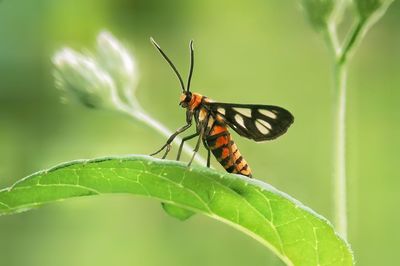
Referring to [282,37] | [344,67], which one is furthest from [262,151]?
[344,67]

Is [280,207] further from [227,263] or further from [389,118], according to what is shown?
[389,118]

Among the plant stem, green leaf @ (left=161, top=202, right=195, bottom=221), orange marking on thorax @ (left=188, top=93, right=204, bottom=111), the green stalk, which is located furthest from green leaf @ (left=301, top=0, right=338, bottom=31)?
green leaf @ (left=161, top=202, right=195, bottom=221)

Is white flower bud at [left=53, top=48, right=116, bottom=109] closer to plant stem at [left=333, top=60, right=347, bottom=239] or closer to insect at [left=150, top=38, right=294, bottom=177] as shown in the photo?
insect at [left=150, top=38, right=294, bottom=177]

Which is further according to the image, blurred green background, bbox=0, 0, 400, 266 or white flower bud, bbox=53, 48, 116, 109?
blurred green background, bbox=0, 0, 400, 266

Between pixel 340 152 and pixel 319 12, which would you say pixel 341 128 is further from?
pixel 319 12

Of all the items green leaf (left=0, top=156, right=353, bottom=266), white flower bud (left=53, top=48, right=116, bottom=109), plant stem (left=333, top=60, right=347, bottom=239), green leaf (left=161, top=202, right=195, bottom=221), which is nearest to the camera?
green leaf (left=0, top=156, right=353, bottom=266)

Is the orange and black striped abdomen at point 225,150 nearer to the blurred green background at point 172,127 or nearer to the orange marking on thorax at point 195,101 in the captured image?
the orange marking on thorax at point 195,101

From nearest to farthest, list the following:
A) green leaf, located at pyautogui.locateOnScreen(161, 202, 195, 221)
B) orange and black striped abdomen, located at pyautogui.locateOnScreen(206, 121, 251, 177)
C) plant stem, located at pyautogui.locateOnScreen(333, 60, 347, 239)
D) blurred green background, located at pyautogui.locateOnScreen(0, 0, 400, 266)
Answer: green leaf, located at pyautogui.locateOnScreen(161, 202, 195, 221) → plant stem, located at pyautogui.locateOnScreen(333, 60, 347, 239) → orange and black striped abdomen, located at pyautogui.locateOnScreen(206, 121, 251, 177) → blurred green background, located at pyautogui.locateOnScreen(0, 0, 400, 266)

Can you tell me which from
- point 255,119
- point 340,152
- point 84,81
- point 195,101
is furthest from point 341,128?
point 84,81
